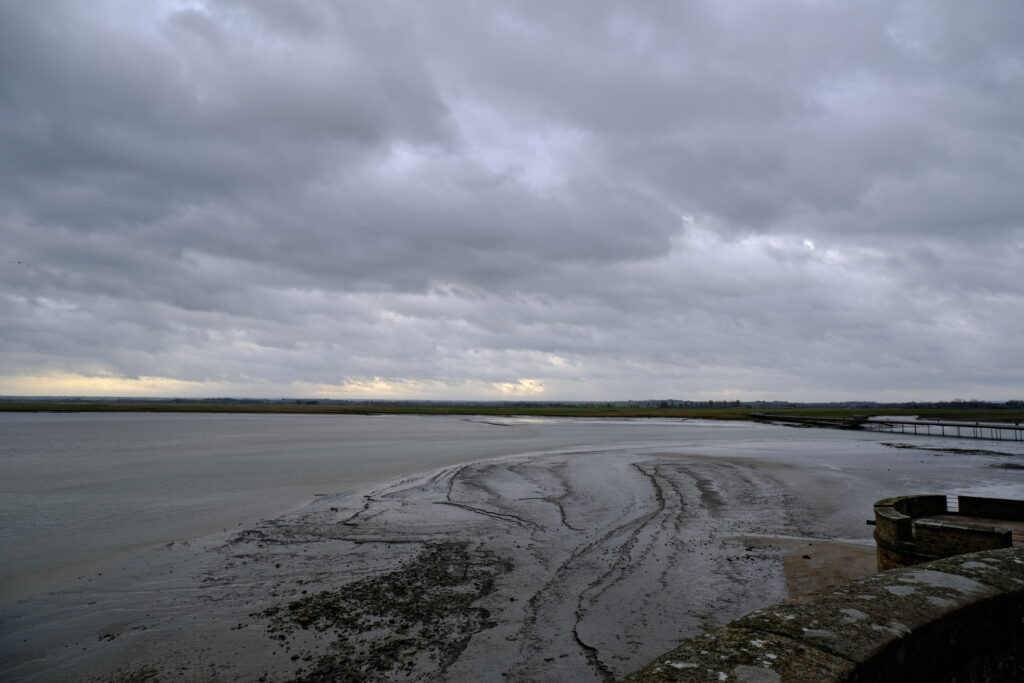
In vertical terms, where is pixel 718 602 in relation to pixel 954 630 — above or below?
below

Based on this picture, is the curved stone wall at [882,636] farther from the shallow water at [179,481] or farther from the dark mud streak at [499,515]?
the shallow water at [179,481]

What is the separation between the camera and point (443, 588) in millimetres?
10648

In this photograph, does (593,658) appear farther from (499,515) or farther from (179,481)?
(179,481)

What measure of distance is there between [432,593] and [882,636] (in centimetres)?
866

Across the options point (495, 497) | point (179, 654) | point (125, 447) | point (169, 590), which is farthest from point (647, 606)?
point (125, 447)

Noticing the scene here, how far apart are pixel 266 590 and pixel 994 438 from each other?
8086cm

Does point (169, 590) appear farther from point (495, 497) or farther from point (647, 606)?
point (495, 497)

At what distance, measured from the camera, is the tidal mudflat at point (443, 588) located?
7.82 m

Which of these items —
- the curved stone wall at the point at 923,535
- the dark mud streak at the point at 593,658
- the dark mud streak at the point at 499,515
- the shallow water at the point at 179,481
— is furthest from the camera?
the dark mud streak at the point at 499,515

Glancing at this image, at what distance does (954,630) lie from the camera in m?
3.53

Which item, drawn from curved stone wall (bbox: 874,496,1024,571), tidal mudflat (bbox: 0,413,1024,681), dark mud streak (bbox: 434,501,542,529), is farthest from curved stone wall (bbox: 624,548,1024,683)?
dark mud streak (bbox: 434,501,542,529)

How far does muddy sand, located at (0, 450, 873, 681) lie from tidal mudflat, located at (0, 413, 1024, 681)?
0.13ft

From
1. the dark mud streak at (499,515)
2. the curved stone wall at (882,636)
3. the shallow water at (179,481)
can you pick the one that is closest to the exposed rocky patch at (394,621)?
the dark mud streak at (499,515)

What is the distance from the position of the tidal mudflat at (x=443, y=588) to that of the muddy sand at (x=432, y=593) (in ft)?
0.13
